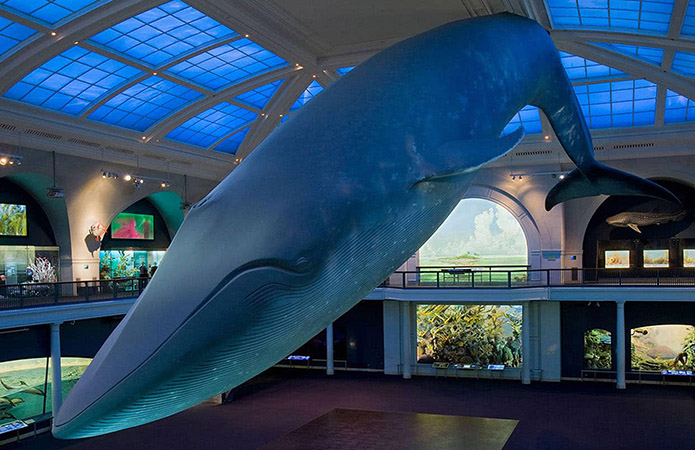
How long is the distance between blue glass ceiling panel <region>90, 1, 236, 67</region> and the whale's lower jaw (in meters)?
17.0

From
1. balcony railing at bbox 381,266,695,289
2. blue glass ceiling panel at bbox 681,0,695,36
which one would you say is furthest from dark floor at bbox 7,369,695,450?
blue glass ceiling panel at bbox 681,0,695,36

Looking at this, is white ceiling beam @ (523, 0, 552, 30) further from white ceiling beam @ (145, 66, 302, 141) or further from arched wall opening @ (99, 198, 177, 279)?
arched wall opening @ (99, 198, 177, 279)

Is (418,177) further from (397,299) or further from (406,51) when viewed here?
(397,299)

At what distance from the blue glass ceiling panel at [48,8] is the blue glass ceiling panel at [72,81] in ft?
5.96

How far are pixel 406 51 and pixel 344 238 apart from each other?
3.59 feet

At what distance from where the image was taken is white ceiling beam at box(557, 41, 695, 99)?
20656mm

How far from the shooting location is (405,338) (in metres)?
28.5

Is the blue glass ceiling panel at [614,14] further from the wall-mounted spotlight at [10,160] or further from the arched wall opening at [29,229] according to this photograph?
the arched wall opening at [29,229]

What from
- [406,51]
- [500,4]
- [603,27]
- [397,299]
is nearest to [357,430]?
[397,299]

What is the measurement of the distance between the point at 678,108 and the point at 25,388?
91.2 feet

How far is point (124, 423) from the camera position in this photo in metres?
1.95

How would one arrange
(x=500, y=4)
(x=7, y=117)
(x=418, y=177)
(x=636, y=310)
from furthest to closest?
1. (x=636, y=310)
2. (x=7, y=117)
3. (x=500, y=4)
4. (x=418, y=177)

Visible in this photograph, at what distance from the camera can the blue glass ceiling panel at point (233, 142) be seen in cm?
3060

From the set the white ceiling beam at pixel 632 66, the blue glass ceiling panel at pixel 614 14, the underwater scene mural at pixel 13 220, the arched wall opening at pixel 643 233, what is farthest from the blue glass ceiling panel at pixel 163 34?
the arched wall opening at pixel 643 233
